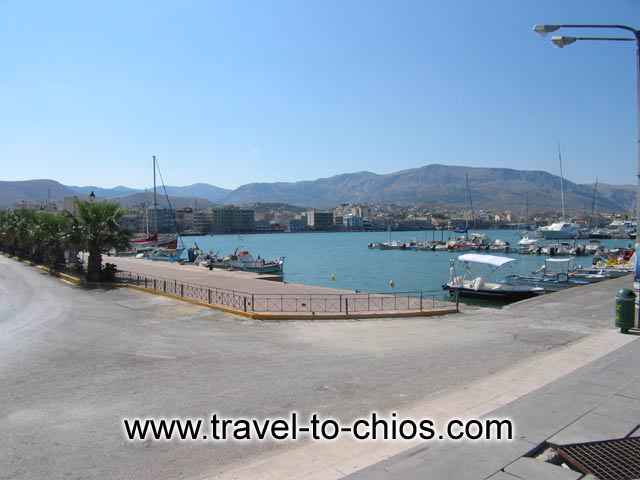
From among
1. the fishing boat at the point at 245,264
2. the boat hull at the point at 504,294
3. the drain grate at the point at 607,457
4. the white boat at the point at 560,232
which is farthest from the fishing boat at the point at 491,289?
the white boat at the point at 560,232

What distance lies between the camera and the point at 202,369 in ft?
35.0

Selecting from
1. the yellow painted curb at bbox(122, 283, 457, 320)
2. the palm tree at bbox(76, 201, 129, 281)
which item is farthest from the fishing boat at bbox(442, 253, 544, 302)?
the palm tree at bbox(76, 201, 129, 281)

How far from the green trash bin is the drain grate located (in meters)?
8.22

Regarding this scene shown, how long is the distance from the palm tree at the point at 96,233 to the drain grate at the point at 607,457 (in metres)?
29.0

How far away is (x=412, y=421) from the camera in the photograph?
23.8 feet

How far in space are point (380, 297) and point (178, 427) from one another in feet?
52.6

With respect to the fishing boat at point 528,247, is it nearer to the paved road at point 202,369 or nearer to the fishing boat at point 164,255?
the fishing boat at point 164,255

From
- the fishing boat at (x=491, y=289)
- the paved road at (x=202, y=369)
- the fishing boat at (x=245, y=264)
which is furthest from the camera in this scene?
the fishing boat at (x=245, y=264)

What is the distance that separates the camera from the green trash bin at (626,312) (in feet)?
43.4

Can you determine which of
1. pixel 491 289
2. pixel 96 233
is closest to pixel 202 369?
pixel 96 233

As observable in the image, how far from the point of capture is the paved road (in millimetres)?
6578

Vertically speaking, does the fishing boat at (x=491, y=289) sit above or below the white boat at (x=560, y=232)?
below

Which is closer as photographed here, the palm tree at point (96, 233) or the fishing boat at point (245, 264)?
the palm tree at point (96, 233)

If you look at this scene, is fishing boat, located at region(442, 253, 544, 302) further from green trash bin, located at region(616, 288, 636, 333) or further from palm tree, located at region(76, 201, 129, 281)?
palm tree, located at region(76, 201, 129, 281)
